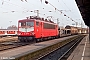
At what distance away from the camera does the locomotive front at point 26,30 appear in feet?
87.4

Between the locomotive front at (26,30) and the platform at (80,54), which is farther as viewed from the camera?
the locomotive front at (26,30)

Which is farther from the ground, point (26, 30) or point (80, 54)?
point (26, 30)

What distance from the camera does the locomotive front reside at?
26.6 metres

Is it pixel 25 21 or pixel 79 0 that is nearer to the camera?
pixel 79 0

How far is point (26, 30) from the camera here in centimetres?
2702

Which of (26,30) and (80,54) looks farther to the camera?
(26,30)

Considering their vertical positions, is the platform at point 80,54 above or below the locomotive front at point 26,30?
below

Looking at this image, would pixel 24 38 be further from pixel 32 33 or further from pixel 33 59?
pixel 33 59

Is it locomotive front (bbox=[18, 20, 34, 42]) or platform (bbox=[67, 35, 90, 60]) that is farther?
locomotive front (bbox=[18, 20, 34, 42])

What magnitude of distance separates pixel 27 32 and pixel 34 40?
1.52 metres

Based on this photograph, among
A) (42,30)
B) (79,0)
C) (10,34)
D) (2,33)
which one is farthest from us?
(10,34)

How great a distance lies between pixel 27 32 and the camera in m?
26.9

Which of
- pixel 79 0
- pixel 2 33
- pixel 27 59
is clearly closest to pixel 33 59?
pixel 27 59

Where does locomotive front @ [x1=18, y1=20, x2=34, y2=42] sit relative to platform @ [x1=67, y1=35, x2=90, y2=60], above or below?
above
